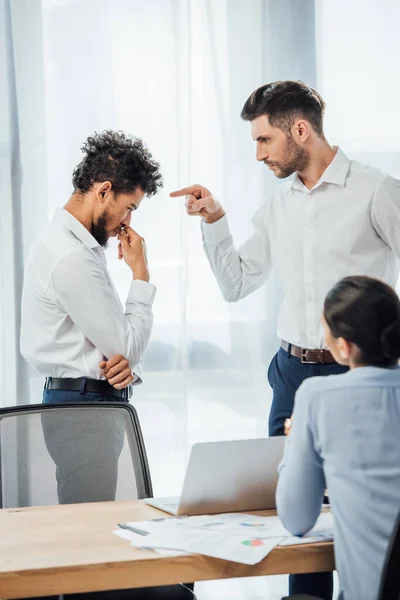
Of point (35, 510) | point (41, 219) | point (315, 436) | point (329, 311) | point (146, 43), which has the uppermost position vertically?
point (146, 43)

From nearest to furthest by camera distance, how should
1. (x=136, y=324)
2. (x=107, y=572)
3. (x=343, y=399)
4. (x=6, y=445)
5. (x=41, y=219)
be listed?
1. (x=107, y=572)
2. (x=343, y=399)
3. (x=6, y=445)
4. (x=136, y=324)
5. (x=41, y=219)

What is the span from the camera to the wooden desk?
125 cm

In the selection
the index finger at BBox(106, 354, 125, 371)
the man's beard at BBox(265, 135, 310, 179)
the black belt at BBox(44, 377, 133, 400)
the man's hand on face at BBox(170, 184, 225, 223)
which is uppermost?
the man's beard at BBox(265, 135, 310, 179)

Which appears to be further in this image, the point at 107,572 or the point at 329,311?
the point at 329,311

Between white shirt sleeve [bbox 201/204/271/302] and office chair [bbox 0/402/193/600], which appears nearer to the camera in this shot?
office chair [bbox 0/402/193/600]

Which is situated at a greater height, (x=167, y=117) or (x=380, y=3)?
(x=380, y=3)

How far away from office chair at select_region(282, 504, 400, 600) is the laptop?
0.29m

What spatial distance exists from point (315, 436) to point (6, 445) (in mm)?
906

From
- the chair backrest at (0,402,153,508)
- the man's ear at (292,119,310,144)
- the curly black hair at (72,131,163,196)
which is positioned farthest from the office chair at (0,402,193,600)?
the man's ear at (292,119,310,144)

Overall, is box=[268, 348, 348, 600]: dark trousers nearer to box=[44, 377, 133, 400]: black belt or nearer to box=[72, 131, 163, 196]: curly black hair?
box=[44, 377, 133, 400]: black belt

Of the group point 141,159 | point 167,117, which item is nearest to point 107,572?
point 141,159

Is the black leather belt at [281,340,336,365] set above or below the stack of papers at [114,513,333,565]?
above

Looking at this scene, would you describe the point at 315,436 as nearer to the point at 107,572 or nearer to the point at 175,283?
the point at 107,572

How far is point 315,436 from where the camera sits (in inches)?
55.1
